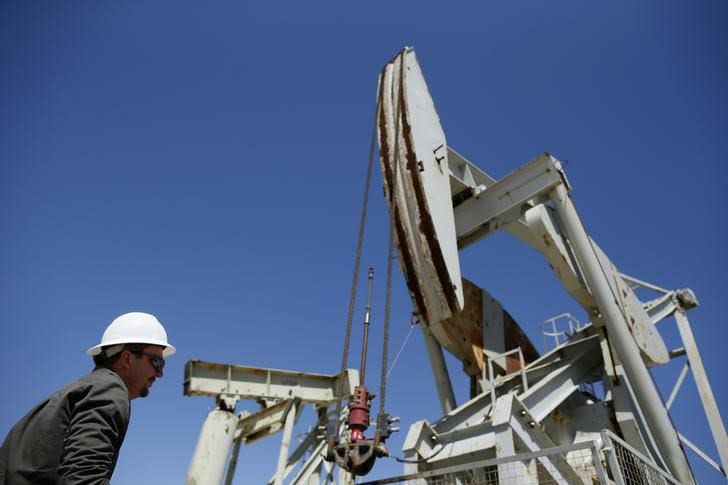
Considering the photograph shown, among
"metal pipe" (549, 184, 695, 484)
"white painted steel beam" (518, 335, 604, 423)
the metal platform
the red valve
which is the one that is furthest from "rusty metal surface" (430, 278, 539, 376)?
the red valve

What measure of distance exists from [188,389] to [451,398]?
175 inches

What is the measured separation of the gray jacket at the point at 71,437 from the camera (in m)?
1.57

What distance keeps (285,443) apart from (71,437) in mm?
8060

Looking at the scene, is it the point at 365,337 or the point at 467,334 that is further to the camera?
the point at 467,334

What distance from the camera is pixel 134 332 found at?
217 cm

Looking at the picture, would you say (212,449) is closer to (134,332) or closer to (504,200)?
(504,200)

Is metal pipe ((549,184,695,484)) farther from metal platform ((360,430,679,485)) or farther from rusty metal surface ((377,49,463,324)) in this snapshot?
metal platform ((360,430,679,485))

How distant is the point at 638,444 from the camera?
7.79m

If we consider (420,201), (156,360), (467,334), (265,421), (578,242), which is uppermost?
(578,242)

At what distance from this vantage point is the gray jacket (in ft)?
5.14

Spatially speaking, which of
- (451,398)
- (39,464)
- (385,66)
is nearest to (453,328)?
(451,398)

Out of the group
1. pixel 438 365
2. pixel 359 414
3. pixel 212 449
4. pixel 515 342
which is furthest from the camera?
pixel 515 342

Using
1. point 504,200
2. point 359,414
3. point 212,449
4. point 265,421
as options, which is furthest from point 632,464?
point 265,421

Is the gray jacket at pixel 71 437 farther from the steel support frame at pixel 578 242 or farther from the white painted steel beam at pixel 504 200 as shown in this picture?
the white painted steel beam at pixel 504 200
